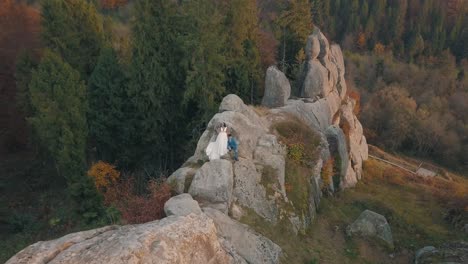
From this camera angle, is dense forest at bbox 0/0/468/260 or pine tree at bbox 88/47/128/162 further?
pine tree at bbox 88/47/128/162

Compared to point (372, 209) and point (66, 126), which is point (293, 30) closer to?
point (372, 209)

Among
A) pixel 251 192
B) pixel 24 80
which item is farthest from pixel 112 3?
pixel 251 192

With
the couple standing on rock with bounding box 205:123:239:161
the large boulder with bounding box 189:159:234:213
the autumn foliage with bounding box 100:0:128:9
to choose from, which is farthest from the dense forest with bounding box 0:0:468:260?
the autumn foliage with bounding box 100:0:128:9

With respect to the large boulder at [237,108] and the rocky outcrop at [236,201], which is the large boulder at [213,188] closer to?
the rocky outcrop at [236,201]

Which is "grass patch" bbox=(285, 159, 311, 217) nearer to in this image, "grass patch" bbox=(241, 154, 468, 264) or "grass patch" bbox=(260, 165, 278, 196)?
"grass patch" bbox=(241, 154, 468, 264)

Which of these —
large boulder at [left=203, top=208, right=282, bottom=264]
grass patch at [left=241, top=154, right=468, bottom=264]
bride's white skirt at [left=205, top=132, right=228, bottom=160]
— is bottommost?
grass patch at [left=241, top=154, right=468, bottom=264]

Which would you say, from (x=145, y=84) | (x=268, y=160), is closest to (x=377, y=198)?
(x=268, y=160)
